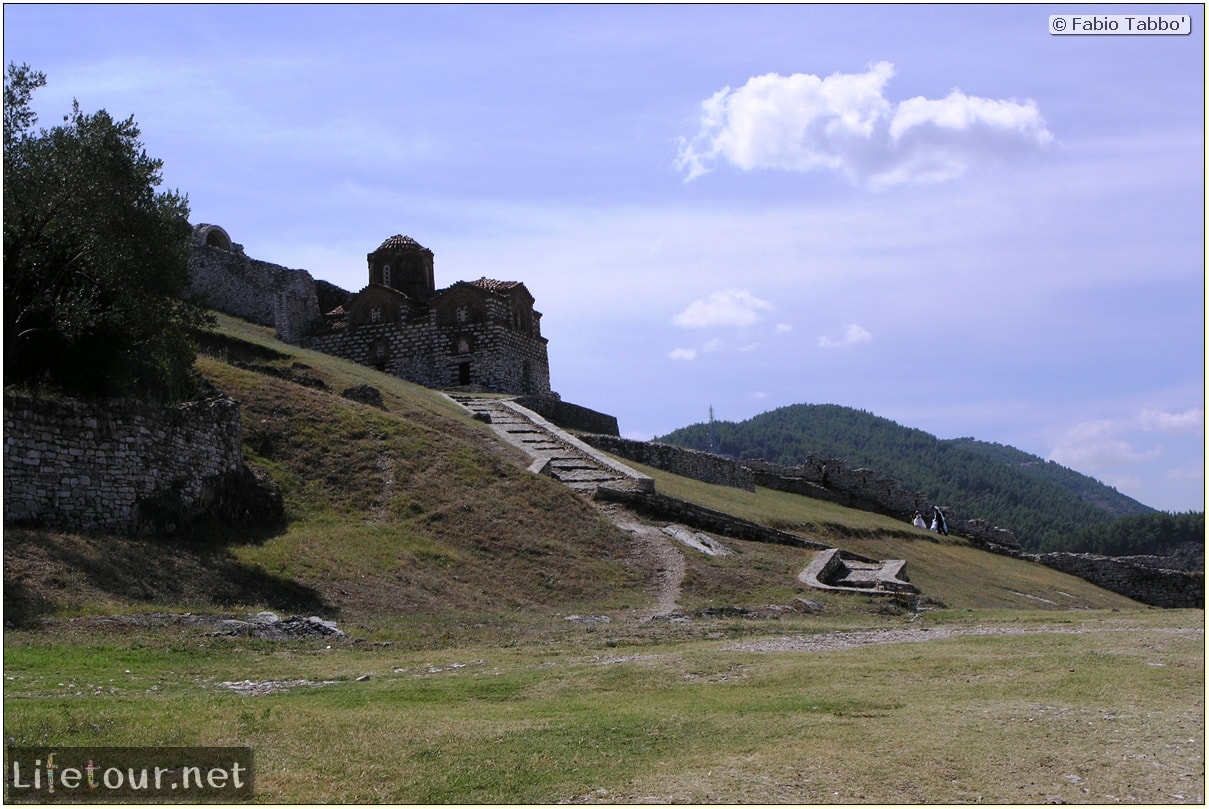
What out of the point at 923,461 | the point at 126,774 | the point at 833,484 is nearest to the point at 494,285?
the point at 833,484

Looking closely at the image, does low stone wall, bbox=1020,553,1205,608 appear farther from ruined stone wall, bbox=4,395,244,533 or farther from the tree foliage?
ruined stone wall, bbox=4,395,244,533

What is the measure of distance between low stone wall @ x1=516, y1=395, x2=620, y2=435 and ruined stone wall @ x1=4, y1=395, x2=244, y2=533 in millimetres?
23035

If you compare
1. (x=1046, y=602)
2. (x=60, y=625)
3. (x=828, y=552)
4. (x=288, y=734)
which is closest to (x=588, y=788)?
(x=288, y=734)

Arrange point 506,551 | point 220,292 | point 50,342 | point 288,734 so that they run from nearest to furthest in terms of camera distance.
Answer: point 288,734 → point 50,342 → point 506,551 → point 220,292

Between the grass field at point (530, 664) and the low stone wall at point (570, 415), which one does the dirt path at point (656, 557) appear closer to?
the grass field at point (530, 664)

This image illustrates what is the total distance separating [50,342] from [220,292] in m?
36.4

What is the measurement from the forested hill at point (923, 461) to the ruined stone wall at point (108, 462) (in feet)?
221

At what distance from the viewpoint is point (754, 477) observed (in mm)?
50406

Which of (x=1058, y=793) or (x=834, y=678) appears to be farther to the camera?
(x=834, y=678)

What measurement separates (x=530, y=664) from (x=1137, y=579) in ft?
121

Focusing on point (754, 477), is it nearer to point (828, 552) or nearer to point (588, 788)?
point (828, 552)

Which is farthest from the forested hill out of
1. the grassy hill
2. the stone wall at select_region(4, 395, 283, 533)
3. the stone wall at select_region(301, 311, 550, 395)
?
the stone wall at select_region(4, 395, 283, 533)

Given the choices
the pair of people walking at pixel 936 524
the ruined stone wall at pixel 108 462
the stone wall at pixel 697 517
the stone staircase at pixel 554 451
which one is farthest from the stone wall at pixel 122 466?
the pair of people walking at pixel 936 524

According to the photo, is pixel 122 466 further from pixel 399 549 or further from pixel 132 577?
pixel 399 549
